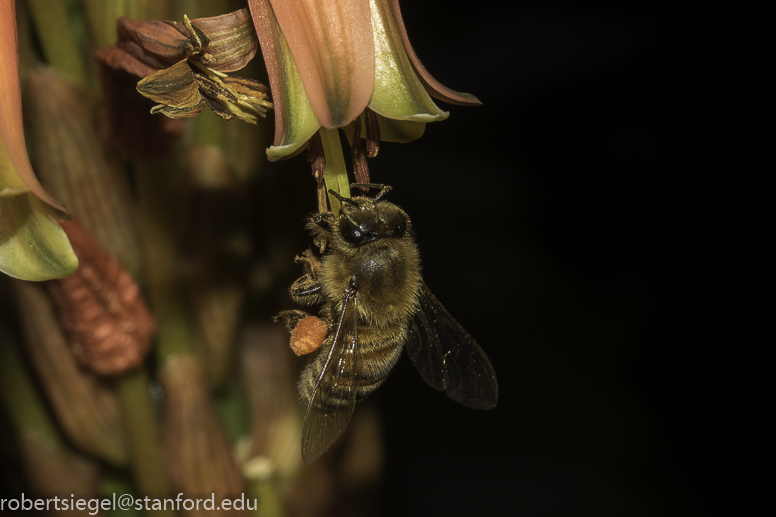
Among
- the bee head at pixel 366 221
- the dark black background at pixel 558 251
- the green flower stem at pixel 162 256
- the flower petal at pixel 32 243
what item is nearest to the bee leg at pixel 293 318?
the bee head at pixel 366 221

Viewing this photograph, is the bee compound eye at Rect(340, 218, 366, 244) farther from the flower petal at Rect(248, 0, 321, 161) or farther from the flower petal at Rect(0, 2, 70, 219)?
the flower petal at Rect(0, 2, 70, 219)

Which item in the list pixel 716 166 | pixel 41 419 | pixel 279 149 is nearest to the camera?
pixel 279 149

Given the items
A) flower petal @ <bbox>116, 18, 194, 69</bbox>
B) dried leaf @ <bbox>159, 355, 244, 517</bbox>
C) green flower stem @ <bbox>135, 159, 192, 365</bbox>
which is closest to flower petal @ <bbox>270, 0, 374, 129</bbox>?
flower petal @ <bbox>116, 18, 194, 69</bbox>

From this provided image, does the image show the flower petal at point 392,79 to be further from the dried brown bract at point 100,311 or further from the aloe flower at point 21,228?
the dried brown bract at point 100,311

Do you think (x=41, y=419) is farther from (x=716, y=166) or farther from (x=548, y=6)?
(x=716, y=166)

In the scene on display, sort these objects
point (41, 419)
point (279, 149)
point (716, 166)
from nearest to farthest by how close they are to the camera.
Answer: point (279, 149)
point (41, 419)
point (716, 166)

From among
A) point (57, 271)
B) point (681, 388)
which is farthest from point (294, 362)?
point (681, 388)
